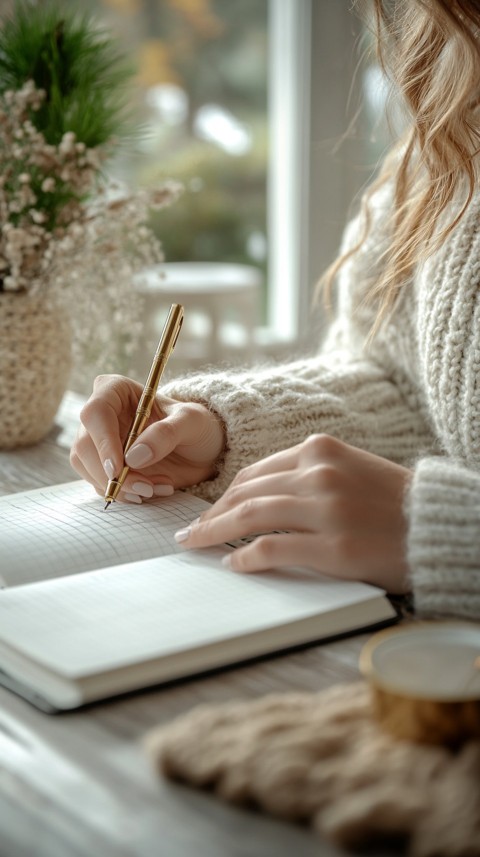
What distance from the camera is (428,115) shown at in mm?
934

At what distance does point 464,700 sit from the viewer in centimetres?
44

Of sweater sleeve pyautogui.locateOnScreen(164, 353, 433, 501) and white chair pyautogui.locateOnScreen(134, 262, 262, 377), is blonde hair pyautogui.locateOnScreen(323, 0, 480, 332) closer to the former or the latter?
sweater sleeve pyautogui.locateOnScreen(164, 353, 433, 501)

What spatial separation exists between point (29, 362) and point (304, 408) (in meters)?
0.34

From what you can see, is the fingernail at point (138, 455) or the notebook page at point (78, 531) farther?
the fingernail at point (138, 455)

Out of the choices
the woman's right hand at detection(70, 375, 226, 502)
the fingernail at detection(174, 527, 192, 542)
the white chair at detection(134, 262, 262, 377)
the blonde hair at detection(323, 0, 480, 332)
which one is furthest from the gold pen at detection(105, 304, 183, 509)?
the white chair at detection(134, 262, 262, 377)

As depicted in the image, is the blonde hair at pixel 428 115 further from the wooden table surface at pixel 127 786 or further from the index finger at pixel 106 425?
the wooden table surface at pixel 127 786

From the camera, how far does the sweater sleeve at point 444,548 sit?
2.03 feet

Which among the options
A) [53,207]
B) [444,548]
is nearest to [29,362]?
[53,207]

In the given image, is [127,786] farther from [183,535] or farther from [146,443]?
[146,443]

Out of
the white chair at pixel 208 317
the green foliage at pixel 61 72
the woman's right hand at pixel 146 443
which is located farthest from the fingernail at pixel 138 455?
the white chair at pixel 208 317

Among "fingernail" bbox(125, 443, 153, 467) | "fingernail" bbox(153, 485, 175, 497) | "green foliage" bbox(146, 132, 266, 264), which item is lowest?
"fingernail" bbox(153, 485, 175, 497)

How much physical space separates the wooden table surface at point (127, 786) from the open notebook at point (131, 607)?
13 mm

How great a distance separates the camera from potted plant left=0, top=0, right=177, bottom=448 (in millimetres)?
1057

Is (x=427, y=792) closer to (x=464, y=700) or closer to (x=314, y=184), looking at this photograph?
(x=464, y=700)
